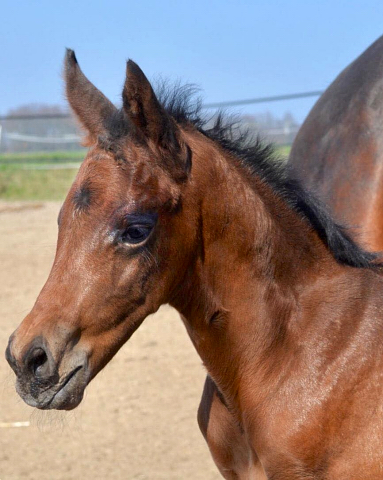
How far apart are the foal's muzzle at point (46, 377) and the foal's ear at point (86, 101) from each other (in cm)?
75

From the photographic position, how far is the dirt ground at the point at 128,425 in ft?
13.7

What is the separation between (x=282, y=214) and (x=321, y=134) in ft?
5.69

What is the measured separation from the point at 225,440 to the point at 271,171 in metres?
1.01

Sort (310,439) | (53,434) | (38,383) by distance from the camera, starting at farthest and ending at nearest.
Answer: (53,434)
(310,439)
(38,383)

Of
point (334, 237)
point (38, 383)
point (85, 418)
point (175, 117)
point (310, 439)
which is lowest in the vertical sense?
point (85, 418)

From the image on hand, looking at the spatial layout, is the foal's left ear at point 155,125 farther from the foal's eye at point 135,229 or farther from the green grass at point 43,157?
the green grass at point 43,157

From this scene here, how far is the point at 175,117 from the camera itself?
8.39 feet

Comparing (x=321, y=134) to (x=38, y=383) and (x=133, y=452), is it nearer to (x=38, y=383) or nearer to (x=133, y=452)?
(x=133, y=452)

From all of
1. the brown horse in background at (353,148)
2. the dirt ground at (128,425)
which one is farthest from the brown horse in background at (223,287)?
the brown horse in background at (353,148)

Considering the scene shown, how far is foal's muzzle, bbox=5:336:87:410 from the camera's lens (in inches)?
85.0

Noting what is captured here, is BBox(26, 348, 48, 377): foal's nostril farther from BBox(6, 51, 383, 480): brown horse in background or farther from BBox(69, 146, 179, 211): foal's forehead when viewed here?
BBox(69, 146, 179, 211): foal's forehead

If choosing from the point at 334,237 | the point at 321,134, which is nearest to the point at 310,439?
the point at 334,237

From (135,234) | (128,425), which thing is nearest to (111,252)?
(135,234)

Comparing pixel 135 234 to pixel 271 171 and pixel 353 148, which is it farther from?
pixel 353 148
